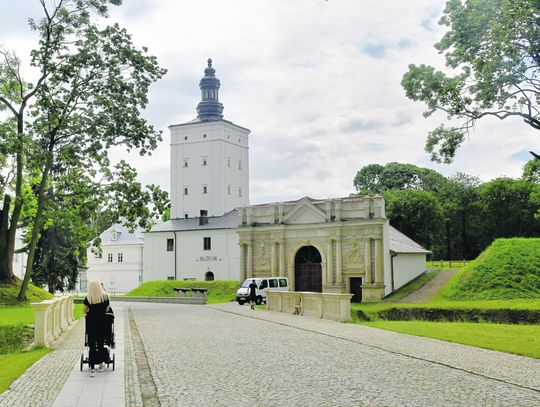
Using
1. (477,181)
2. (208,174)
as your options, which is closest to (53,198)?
(208,174)

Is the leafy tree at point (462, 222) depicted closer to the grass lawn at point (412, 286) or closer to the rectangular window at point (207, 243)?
the grass lawn at point (412, 286)

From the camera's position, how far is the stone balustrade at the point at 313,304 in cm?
2380

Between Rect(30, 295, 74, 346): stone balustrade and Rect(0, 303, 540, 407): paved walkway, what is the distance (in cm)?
56

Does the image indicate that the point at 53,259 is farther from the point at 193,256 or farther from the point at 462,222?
the point at 462,222

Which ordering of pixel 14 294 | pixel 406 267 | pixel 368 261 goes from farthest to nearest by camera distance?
pixel 406 267, pixel 368 261, pixel 14 294

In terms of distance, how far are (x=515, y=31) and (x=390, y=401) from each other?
43.4ft

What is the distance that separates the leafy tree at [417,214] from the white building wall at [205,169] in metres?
19.7

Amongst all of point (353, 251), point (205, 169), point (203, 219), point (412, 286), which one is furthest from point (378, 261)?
point (205, 169)

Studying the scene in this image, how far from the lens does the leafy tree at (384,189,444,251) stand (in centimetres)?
6700

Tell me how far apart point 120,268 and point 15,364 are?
69319 mm

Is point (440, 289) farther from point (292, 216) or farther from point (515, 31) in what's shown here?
point (515, 31)

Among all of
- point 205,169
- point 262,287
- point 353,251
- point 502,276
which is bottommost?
point 262,287

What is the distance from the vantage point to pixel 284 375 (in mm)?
10844

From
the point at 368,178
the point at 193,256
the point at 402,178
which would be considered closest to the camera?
the point at 193,256
